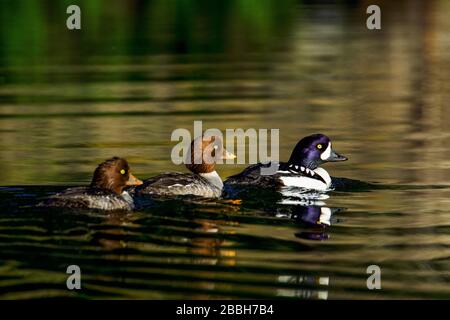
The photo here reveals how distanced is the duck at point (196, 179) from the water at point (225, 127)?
52 centimetres

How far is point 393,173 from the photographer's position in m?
16.2

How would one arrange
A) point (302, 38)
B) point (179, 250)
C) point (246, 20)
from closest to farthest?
point (179, 250)
point (302, 38)
point (246, 20)

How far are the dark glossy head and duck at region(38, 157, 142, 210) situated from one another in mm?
2797

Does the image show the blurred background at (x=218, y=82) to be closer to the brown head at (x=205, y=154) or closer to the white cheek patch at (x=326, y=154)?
the white cheek patch at (x=326, y=154)

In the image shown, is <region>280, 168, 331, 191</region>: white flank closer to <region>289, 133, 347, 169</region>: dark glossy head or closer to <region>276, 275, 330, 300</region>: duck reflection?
<region>289, 133, 347, 169</region>: dark glossy head

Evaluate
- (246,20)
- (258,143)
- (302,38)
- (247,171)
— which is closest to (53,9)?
(246,20)

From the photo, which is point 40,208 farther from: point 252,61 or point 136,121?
point 252,61

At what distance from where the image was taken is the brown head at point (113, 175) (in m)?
14.4

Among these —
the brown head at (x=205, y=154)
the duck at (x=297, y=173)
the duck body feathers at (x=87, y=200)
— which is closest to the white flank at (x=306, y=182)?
the duck at (x=297, y=173)

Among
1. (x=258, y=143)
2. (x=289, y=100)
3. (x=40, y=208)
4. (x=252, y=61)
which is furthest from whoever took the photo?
(x=252, y=61)

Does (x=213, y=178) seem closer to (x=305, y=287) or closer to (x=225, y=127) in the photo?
(x=225, y=127)

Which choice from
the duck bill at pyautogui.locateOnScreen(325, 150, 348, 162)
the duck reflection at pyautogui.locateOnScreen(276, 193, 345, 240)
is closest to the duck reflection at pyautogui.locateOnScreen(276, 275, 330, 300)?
the duck reflection at pyautogui.locateOnScreen(276, 193, 345, 240)

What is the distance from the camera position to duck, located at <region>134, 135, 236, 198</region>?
48.2 ft
